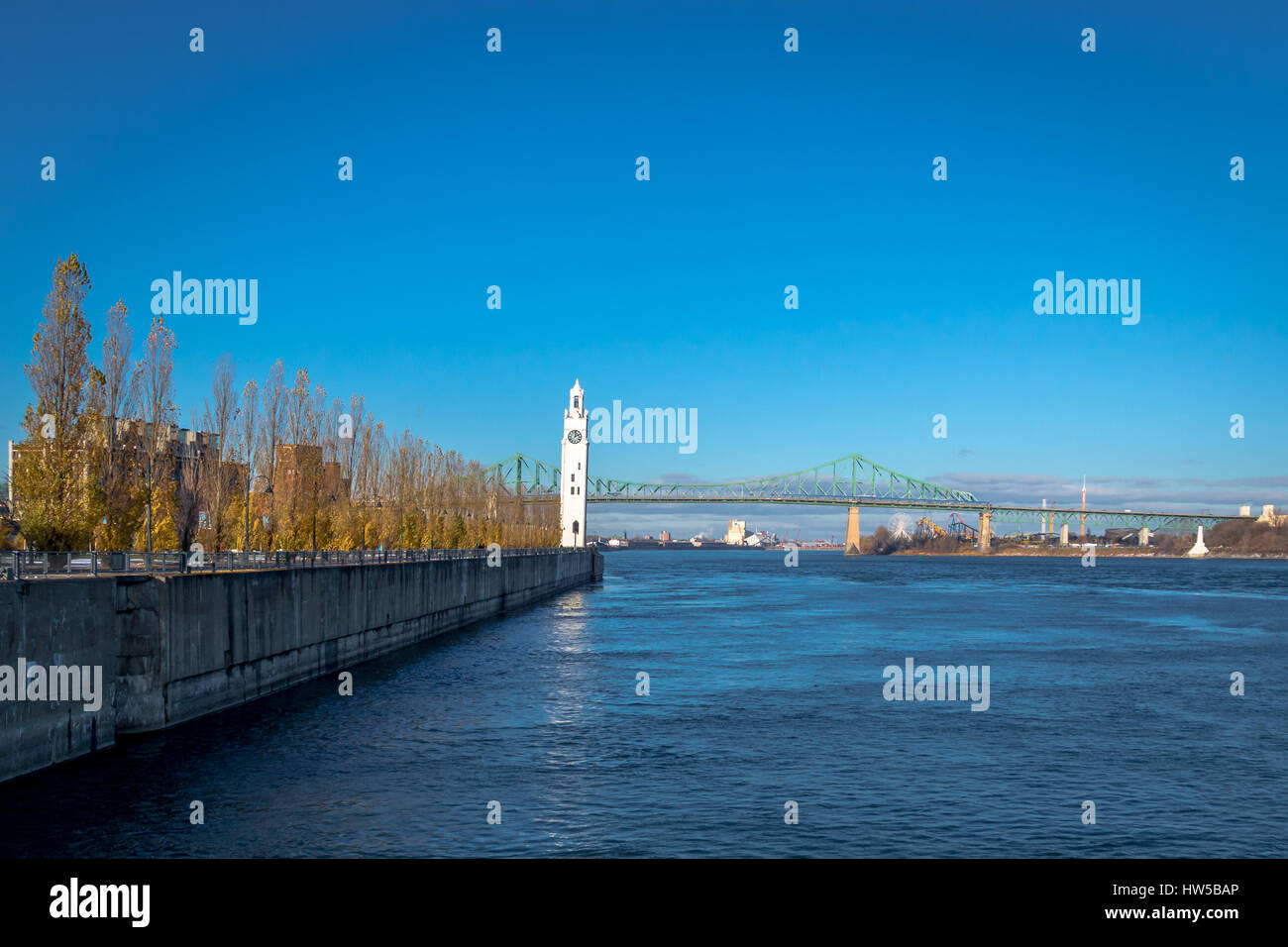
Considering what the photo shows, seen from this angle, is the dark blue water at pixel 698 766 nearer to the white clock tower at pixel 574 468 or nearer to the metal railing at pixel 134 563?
the metal railing at pixel 134 563

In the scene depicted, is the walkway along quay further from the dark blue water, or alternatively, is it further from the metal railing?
the dark blue water

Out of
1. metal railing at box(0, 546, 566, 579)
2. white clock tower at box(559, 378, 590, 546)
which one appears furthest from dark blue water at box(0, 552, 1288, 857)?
white clock tower at box(559, 378, 590, 546)

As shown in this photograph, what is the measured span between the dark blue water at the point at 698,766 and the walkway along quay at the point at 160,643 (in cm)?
65

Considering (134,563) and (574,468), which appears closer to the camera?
(134,563)

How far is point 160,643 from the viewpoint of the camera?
21750 millimetres

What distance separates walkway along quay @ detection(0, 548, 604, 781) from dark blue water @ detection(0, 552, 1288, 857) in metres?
0.65

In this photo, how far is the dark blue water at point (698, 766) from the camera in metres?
15.4

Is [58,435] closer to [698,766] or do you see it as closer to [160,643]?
[160,643]

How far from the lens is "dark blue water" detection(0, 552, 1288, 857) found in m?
15.4

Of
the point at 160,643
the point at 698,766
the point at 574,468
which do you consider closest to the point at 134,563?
the point at 160,643

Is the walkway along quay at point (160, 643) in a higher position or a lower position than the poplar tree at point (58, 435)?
lower

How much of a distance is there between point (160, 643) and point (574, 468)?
358 feet

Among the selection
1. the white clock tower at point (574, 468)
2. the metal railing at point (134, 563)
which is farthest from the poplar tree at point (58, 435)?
the white clock tower at point (574, 468)
